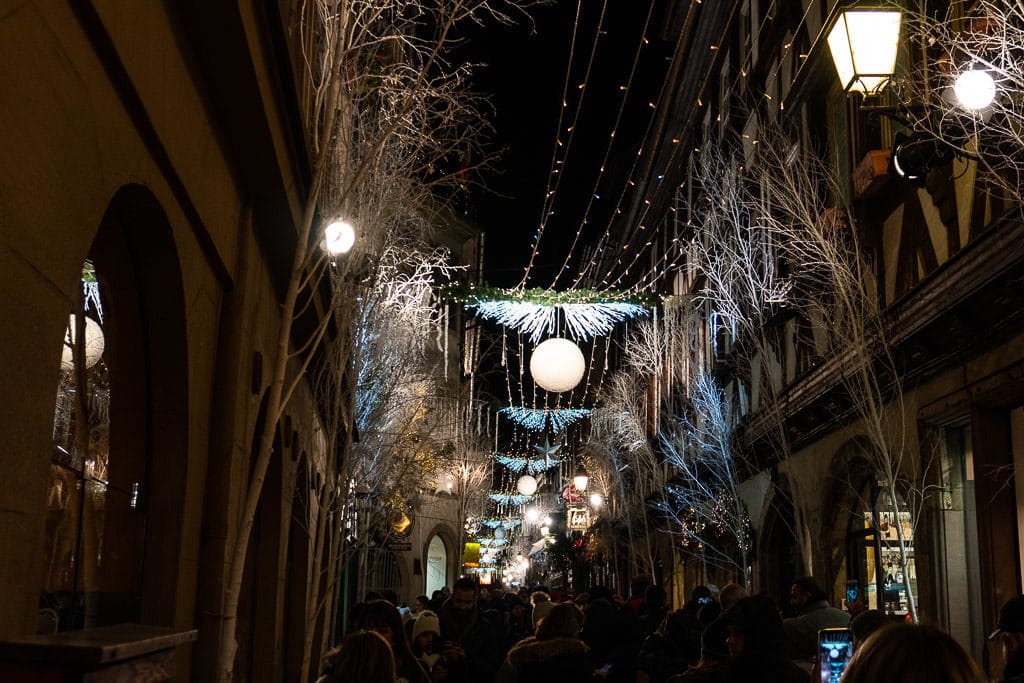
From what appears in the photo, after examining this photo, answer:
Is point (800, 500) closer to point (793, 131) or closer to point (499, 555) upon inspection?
point (793, 131)

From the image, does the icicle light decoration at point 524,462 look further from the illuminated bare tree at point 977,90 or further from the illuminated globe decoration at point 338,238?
the illuminated globe decoration at point 338,238

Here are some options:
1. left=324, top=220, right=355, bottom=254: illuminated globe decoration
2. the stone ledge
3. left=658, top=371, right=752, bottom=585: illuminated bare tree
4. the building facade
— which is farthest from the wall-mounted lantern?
left=658, top=371, right=752, bottom=585: illuminated bare tree

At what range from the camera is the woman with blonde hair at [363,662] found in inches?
225

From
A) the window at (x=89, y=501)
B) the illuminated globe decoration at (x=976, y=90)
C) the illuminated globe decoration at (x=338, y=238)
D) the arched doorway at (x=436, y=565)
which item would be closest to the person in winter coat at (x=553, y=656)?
the window at (x=89, y=501)

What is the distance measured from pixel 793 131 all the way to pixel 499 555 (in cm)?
6933

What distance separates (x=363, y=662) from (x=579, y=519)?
177 feet

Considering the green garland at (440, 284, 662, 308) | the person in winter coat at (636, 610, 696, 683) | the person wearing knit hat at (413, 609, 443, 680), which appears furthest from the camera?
the green garland at (440, 284, 662, 308)

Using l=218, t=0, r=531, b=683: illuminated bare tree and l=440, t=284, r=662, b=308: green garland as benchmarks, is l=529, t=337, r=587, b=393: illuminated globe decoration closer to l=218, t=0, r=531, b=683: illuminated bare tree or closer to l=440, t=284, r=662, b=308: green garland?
l=440, t=284, r=662, b=308: green garland

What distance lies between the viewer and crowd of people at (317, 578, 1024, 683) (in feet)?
9.21

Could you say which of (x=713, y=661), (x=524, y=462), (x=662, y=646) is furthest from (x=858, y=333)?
(x=524, y=462)

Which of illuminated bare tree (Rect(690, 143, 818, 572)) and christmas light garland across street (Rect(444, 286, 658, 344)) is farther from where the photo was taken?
christmas light garland across street (Rect(444, 286, 658, 344))

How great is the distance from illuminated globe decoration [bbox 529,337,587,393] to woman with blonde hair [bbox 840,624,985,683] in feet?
46.8

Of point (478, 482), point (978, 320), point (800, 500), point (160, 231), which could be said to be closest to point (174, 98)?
point (160, 231)

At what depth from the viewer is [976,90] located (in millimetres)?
7980
